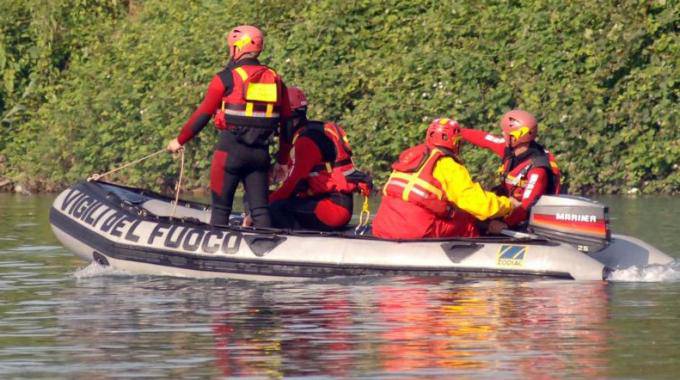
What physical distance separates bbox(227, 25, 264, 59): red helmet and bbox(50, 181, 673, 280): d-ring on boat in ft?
4.22

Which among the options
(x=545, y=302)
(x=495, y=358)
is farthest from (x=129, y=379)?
(x=545, y=302)

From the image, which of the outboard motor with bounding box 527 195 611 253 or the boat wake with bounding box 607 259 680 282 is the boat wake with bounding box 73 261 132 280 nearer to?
the outboard motor with bounding box 527 195 611 253

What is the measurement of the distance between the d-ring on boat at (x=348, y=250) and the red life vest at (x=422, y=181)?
0.28 meters

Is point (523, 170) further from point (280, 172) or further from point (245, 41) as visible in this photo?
point (245, 41)

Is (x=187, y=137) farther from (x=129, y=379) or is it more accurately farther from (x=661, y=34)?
(x=661, y=34)

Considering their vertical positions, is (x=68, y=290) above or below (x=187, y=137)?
below

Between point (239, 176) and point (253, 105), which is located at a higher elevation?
point (253, 105)

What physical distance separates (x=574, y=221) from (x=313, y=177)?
2.14 meters

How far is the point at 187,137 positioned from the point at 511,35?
10351mm

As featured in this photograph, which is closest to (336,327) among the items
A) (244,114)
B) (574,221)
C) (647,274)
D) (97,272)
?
(574,221)

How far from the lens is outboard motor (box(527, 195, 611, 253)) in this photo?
13.6 meters

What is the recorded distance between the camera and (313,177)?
14.7m

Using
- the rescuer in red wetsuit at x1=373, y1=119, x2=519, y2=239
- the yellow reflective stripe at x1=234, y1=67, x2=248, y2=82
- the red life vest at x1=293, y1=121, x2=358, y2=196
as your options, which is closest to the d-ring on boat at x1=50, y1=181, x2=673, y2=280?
the rescuer in red wetsuit at x1=373, y1=119, x2=519, y2=239

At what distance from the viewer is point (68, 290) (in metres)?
13.6
